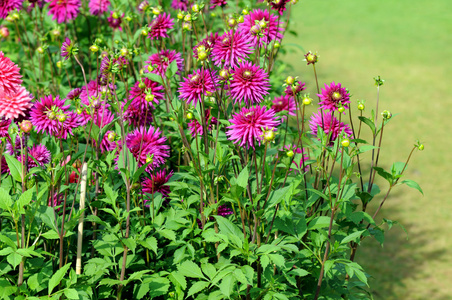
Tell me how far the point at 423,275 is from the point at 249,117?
123 inches

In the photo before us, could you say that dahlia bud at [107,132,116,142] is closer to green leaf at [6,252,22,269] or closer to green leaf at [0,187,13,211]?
green leaf at [0,187,13,211]

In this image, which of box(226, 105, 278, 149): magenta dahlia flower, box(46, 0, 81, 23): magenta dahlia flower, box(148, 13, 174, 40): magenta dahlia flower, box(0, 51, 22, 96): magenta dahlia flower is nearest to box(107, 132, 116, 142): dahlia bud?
box(0, 51, 22, 96): magenta dahlia flower

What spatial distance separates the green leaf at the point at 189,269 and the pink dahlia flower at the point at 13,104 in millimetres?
721

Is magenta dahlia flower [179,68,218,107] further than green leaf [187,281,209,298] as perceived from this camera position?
Yes

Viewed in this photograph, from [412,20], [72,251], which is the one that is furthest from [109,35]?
[412,20]

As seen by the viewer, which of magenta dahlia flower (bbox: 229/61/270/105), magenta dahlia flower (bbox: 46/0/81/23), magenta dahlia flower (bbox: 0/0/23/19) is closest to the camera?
magenta dahlia flower (bbox: 229/61/270/105)

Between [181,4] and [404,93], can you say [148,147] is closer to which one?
[181,4]

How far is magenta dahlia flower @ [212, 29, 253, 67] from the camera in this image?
6.52 feet

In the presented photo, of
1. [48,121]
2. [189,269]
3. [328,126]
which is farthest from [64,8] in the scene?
[189,269]

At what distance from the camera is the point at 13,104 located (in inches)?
64.4

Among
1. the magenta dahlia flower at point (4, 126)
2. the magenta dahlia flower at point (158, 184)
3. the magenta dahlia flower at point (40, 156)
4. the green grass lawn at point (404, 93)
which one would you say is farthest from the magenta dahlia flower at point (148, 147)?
the green grass lawn at point (404, 93)

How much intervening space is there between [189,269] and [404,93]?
7.28 meters

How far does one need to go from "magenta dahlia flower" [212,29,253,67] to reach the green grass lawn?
2.20 feet

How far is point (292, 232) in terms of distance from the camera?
178 cm
